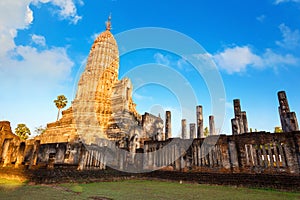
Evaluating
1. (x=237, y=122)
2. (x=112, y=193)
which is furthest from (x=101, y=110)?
(x=112, y=193)

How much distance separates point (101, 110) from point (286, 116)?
22.0m

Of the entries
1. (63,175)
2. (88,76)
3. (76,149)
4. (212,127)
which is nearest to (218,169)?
(63,175)

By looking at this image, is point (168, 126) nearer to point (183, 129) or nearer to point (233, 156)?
point (183, 129)

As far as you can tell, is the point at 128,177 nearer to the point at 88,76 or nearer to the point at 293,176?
the point at 293,176

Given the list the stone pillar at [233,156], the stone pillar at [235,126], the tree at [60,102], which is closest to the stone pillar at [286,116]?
the stone pillar at [235,126]

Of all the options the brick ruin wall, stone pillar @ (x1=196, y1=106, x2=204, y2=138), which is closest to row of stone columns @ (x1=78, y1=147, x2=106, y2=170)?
the brick ruin wall

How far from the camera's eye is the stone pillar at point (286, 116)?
11508 mm

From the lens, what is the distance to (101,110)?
89.0ft

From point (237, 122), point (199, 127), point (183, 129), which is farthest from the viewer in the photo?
point (183, 129)

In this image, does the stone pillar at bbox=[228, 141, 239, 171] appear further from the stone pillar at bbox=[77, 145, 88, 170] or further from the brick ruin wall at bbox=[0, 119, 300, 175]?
the stone pillar at bbox=[77, 145, 88, 170]

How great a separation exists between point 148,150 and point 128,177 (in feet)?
7.76

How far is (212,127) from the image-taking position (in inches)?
765

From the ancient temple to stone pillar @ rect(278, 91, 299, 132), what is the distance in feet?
39.4

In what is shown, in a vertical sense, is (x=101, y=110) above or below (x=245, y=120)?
above
